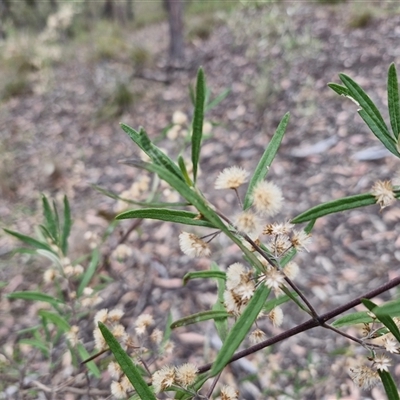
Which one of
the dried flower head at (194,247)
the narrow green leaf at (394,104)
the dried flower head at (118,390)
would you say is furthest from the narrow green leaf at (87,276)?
the narrow green leaf at (394,104)

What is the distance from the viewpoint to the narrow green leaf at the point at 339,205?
54 centimetres

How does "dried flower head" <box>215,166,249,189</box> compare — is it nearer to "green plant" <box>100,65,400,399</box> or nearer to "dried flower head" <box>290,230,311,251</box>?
"green plant" <box>100,65,400,399</box>

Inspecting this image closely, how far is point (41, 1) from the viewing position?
25.3ft

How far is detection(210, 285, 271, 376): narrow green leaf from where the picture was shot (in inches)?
18.6

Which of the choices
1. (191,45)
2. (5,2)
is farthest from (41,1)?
(191,45)

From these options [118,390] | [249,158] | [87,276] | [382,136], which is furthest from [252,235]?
[249,158]

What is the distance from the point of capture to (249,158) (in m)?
2.67

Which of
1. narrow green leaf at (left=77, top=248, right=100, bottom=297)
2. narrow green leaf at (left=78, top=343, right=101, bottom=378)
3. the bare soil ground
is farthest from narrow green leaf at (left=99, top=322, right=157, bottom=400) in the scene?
the bare soil ground

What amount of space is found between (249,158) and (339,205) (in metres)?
2.13

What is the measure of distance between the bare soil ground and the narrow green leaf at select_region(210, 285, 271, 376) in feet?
2.74

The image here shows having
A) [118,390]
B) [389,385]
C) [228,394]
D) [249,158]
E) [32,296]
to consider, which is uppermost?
[249,158]

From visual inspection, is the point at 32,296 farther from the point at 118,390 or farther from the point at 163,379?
the point at 163,379

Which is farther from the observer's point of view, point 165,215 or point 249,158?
point 249,158

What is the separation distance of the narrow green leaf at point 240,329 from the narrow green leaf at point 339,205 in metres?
0.11
